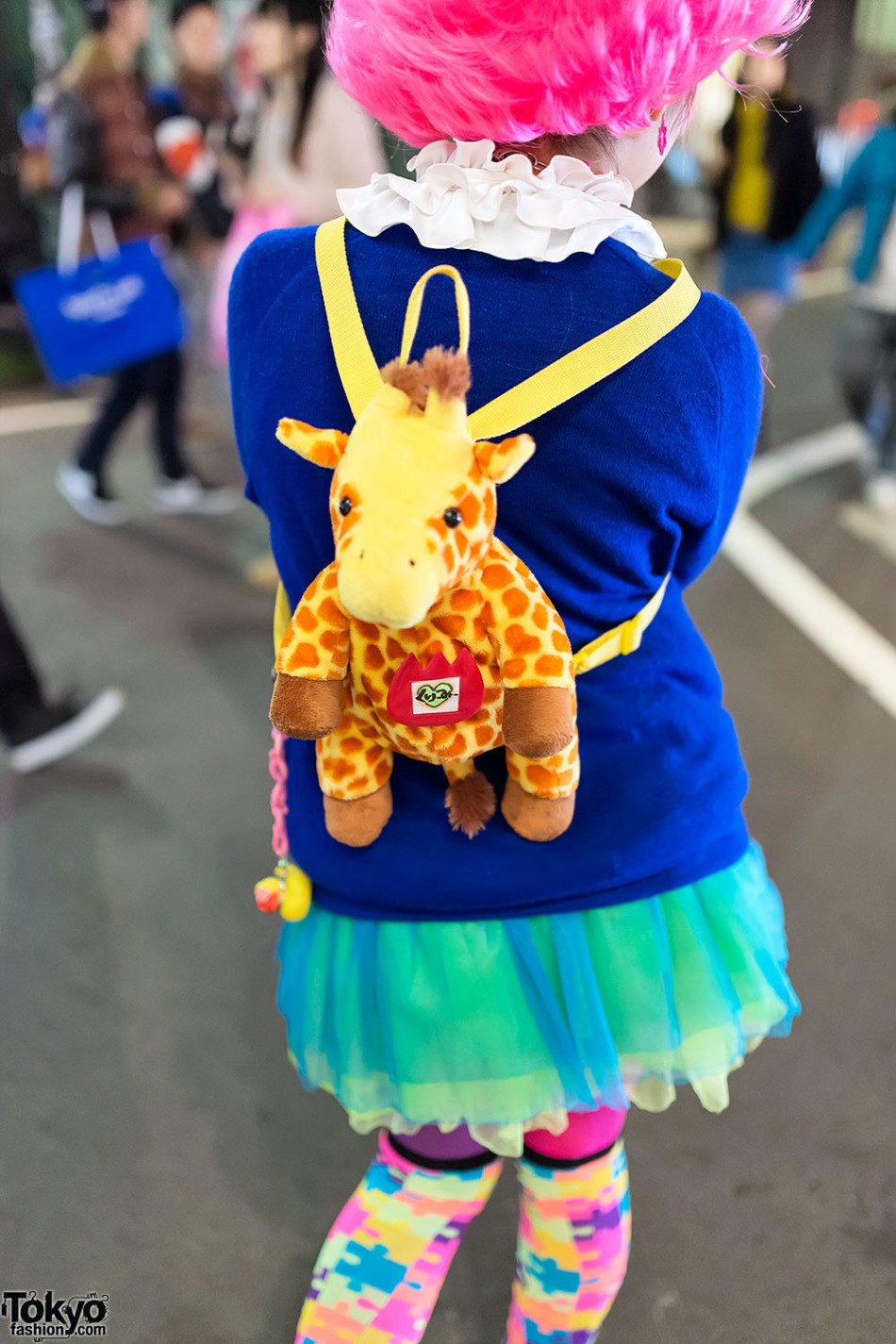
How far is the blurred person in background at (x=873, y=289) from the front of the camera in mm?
3381

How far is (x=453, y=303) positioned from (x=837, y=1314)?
1361 millimetres

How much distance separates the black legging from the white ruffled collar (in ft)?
9.41

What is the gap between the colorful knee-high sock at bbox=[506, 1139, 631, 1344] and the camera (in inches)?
42.4

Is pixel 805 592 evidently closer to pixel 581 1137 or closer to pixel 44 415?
pixel 581 1137

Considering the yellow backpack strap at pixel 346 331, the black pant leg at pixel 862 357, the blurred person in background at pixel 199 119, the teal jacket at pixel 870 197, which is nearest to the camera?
the yellow backpack strap at pixel 346 331

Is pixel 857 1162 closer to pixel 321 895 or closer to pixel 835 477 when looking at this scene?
pixel 321 895

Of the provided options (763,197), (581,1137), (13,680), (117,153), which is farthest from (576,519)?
(763,197)

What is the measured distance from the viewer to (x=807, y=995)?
74.0 inches

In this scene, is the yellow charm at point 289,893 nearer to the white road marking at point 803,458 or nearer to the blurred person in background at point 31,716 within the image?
the blurred person in background at point 31,716

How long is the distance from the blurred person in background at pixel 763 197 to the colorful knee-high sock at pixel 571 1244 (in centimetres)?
352

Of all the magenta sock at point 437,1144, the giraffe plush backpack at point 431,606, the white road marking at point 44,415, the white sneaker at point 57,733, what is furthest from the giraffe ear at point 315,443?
the white road marking at point 44,415

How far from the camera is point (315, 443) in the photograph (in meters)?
0.82

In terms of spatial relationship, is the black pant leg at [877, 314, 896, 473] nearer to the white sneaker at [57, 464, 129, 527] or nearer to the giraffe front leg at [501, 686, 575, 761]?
the white sneaker at [57, 464, 129, 527]

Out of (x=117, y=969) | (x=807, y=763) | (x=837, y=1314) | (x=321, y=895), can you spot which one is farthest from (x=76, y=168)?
(x=837, y=1314)
